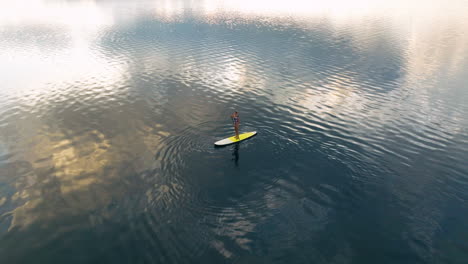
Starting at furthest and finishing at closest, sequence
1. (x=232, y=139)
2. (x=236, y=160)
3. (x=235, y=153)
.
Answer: (x=232, y=139) < (x=235, y=153) < (x=236, y=160)

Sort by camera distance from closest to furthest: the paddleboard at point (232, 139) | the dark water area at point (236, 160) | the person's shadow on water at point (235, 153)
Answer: the dark water area at point (236, 160) < the person's shadow on water at point (235, 153) < the paddleboard at point (232, 139)

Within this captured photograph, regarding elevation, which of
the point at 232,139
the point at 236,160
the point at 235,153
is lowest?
the point at 236,160

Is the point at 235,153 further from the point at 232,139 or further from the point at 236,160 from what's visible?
the point at 232,139

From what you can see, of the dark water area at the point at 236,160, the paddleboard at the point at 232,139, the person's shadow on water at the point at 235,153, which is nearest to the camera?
the dark water area at the point at 236,160

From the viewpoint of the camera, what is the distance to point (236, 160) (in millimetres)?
27078

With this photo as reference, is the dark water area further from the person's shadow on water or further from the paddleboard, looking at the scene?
the paddleboard

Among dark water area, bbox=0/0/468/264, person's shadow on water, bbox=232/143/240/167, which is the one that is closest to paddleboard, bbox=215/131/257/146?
person's shadow on water, bbox=232/143/240/167

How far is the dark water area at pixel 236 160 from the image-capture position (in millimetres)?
18438

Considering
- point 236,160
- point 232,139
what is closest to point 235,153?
point 236,160

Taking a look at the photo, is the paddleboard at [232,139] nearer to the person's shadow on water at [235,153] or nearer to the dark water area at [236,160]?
the person's shadow on water at [235,153]

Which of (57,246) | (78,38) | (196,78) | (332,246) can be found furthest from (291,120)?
(78,38)

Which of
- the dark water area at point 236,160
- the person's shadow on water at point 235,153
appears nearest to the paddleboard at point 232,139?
the person's shadow on water at point 235,153

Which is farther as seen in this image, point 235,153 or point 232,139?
point 232,139

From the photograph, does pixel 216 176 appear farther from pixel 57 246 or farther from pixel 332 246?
pixel 57 246
